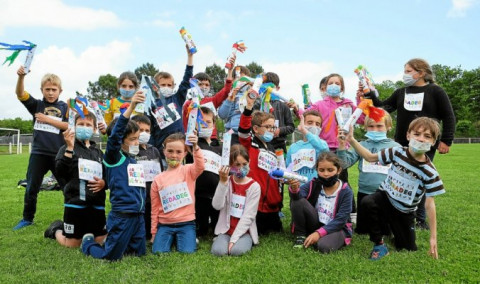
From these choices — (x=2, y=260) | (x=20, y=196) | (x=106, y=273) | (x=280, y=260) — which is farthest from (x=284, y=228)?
(x=20, y=196)

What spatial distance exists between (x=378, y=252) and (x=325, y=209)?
0.79 metres

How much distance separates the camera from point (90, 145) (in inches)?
191

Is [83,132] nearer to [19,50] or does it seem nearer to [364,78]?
[19,50]

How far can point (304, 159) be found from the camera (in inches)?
205

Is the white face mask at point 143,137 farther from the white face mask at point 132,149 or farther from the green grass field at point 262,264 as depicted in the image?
the green grass field at point 262,264

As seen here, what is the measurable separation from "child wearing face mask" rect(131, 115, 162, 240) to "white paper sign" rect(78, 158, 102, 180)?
47 cm

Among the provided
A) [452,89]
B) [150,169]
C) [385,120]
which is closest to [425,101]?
[385,120]

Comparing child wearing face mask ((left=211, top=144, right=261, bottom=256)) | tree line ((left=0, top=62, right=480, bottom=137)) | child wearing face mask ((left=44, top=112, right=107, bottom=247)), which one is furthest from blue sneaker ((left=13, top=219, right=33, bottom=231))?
tree line ((left=0, top=62, right=480, bottom=137))

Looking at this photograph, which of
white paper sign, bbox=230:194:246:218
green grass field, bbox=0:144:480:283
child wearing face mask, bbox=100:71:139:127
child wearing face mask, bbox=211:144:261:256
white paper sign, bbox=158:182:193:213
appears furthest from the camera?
child wearing face mask, bbox=100:71:139:127

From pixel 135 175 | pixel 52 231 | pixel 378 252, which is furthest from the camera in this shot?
pixel 52 231

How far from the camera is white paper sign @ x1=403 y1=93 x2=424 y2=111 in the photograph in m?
5.14

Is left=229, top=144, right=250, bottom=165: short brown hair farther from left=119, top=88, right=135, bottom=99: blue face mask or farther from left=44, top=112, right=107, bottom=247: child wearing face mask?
left=119, top=88, right=135, bottom=99: blue face mask

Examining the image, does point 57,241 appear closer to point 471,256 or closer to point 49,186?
point 471,256

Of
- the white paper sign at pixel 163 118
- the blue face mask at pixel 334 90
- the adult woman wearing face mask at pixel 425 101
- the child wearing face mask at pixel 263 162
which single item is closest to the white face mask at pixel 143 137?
the white paper sign at pixel 163 118
